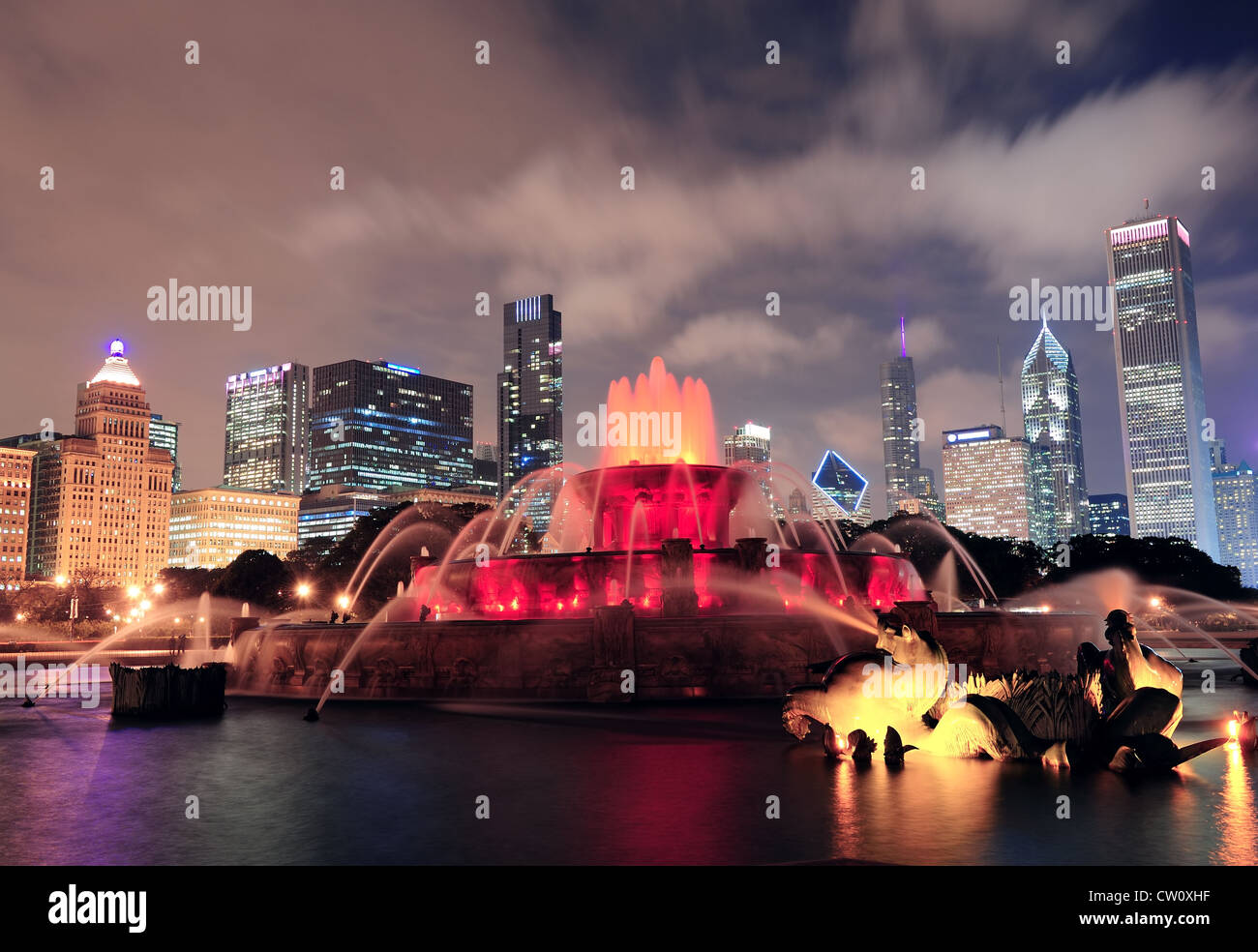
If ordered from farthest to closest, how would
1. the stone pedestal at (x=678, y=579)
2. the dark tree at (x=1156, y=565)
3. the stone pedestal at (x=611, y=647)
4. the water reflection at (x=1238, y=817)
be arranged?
the dark tree at (x=1156, y=565) → the stone pedestal at (x=678, y=579) → the stone pedestal at (x=611, y=647) → the water reflection at (x=1238, y=817)

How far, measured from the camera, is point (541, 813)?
10789mm

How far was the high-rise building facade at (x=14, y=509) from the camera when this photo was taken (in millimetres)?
176125

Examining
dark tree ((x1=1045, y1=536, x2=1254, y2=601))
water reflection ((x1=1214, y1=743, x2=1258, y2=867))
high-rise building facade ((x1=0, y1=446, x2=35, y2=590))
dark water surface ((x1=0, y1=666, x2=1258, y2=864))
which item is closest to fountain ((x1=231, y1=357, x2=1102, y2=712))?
dark water surface ((x1=0, y1=666, x2=1258, y2=864))

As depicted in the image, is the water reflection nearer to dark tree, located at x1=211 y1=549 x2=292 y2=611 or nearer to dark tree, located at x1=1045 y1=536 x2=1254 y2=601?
dark tree, located at x1=1045 y1=536 x2=1254 y2=601

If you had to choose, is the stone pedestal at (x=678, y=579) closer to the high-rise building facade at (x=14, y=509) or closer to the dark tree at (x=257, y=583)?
the dark tree at (x=257, y=583)

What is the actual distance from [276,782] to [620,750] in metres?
5.34

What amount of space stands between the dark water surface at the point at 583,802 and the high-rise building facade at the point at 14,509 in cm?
18953

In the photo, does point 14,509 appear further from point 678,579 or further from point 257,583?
point 678,579

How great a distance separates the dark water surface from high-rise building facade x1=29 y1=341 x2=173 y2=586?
193671mm

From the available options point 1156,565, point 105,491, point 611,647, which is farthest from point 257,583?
point 105,491

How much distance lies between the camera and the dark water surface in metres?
9.14

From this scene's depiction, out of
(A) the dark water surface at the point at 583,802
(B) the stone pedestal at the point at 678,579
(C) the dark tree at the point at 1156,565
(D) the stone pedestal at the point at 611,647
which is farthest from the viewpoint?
(C) the dark tree at the point at 1156,565

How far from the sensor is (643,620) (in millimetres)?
24062

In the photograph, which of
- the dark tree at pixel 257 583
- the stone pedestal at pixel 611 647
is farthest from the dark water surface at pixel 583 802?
the dark tree at pixel 257 583
